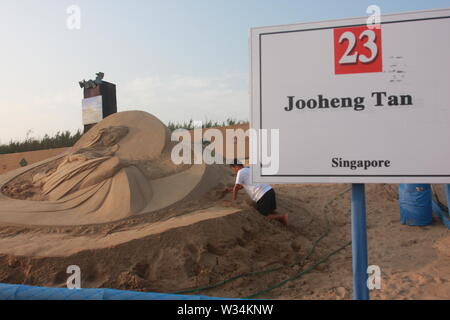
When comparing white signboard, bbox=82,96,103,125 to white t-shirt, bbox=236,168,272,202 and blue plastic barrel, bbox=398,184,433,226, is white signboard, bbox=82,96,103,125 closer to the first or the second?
white t-shirt, bbox=236,168,272,202

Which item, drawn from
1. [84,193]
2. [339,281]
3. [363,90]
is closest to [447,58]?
[363,90]

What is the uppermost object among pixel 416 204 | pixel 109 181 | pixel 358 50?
pixel 358 50

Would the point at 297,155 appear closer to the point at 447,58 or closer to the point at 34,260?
the point at 447,58

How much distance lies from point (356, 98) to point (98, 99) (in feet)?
34.5

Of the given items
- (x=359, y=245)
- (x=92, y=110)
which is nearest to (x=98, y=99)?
(x=92, y=110)

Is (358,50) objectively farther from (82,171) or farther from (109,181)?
(82,171)

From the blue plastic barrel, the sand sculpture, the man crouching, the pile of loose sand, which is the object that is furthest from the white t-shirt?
the blue plastic barrel

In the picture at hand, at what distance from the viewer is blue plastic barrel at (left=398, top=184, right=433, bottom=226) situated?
4.50 metres

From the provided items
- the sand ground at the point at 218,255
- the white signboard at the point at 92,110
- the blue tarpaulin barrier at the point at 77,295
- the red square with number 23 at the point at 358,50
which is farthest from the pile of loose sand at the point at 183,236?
the white signboard at the point at 92,110

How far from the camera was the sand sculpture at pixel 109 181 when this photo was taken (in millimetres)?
4480

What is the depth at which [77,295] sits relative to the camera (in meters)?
1.97

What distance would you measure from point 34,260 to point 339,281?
2.89 m

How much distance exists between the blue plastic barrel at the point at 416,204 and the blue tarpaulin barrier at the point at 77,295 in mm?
3619

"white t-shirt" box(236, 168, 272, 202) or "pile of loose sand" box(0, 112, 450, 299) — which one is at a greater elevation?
"white t-shirt" box(236, 168, 272, 202)
